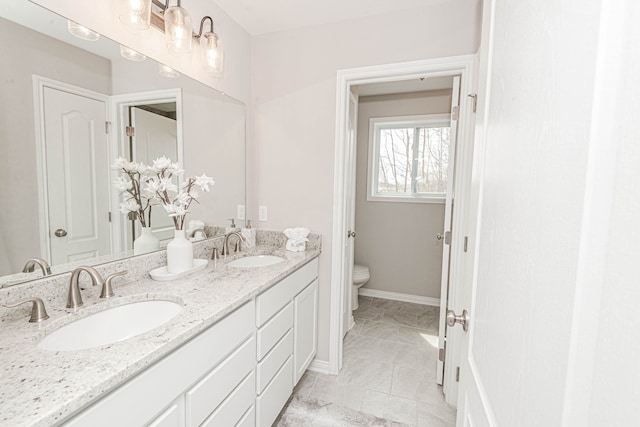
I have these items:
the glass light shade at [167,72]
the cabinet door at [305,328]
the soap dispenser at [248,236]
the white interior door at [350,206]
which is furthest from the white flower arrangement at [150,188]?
the white interior door at [350,206]

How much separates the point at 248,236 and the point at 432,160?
2.32 meters

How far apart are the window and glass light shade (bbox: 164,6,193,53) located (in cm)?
232

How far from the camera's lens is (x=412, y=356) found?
2332 mm

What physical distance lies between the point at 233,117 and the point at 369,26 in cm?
109

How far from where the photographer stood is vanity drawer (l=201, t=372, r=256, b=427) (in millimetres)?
1068

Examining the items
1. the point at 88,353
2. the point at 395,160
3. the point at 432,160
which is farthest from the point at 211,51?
the point at 432,160

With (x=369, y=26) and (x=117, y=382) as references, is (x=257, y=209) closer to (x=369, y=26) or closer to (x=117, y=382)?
(x=369, y=26)

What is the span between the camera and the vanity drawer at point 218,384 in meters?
0.95

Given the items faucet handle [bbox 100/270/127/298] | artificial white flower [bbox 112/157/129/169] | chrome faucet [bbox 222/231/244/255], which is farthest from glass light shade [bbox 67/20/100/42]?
chrome faucet [bbox 222/231/244/255]

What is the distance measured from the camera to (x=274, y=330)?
4.89 ft

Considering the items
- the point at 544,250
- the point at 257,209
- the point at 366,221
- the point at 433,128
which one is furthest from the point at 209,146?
the point at 433,128

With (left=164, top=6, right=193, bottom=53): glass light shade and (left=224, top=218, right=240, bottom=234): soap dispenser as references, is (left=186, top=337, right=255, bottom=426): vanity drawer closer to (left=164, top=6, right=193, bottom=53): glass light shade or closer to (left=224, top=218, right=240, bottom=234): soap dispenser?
(left=224, top=218, right=240, bottom=234): soap dispenser

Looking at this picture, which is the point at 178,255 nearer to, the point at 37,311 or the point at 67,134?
the point at 37,311

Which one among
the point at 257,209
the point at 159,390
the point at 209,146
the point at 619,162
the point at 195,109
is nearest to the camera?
the point at 619,162
